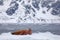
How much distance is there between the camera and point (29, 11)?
1359mm

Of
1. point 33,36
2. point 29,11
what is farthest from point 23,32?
point 29,11

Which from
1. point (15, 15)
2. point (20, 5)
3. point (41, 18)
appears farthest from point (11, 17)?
point (41, 18)

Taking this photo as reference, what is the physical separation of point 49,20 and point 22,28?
28 centimetres

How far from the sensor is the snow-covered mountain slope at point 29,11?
135cm

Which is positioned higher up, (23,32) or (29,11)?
(29,11)

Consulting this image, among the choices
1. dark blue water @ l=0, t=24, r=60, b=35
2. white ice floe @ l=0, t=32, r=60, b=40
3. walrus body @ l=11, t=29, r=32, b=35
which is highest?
dark blue water @ l=0, t=24, r=60, b=35

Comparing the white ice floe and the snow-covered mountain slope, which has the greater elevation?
the snow-covered mountain slope

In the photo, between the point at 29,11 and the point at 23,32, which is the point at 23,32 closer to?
the point at 23,32

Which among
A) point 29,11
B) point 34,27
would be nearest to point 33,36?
point 34,27

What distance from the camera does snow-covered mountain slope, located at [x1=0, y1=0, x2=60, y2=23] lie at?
4.42 ft

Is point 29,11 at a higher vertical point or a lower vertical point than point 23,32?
higher

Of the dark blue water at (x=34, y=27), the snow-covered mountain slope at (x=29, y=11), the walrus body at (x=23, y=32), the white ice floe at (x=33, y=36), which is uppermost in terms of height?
the snow-covered mountain slope at (x=29, y=11)

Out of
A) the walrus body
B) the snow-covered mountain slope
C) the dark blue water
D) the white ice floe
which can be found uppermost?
the snow-covered mountain slope

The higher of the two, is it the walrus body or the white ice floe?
the walrus body
